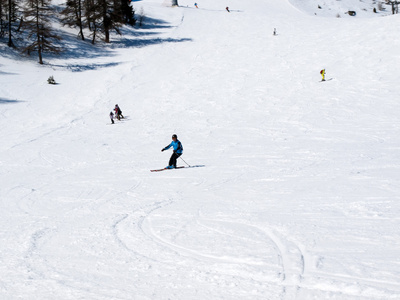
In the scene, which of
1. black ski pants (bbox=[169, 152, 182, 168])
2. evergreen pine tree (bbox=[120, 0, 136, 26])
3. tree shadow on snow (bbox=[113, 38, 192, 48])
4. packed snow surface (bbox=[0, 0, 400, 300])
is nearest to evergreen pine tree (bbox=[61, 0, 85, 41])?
tree shadow on snow (bbox=[113, 38, 192, 48])

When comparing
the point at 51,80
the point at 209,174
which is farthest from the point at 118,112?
the point at 209,174

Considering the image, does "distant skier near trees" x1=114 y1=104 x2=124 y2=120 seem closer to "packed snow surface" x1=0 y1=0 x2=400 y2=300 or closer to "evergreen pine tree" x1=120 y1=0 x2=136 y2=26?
"packed snow surface" x1=0 y1=0 x2=400 y2=300

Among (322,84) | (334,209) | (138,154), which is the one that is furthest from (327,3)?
(334,209)

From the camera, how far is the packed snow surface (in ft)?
17.8

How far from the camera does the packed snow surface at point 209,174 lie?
5.41 m

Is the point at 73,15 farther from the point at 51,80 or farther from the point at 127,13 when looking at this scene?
the point at 51,80

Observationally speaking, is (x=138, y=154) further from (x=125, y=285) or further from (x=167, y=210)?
(x=125, y=285)

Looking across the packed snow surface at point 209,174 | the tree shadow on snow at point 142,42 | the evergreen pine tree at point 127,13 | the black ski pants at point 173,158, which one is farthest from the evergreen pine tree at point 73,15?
the black ski pants at point 173,158

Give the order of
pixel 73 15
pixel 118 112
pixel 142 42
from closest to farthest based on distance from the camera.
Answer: pixel 118 112 < pixel 73 15 < pixel 142 42

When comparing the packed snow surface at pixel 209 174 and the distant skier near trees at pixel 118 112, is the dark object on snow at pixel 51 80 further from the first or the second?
the distant skier near trees at pixel 118 112

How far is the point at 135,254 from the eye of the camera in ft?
20.4

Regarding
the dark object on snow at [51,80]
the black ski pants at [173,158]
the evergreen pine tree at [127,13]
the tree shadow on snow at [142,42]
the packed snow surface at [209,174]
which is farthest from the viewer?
the evergreen pine tree at [127,13]

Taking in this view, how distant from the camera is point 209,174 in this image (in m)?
12.7

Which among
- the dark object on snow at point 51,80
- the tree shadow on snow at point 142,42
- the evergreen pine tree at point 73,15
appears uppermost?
the evergreen pine tree at point 73,15
